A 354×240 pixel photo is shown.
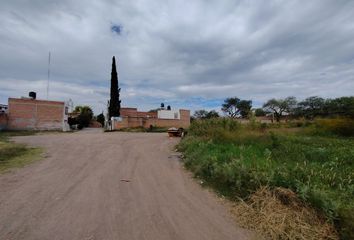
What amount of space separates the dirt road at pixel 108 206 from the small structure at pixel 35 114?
27.5 m

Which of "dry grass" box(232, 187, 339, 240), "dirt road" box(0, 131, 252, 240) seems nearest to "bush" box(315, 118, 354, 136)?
"dirt road" box(0, 131, 252, 240)

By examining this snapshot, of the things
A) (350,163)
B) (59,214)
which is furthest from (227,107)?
(59,214)

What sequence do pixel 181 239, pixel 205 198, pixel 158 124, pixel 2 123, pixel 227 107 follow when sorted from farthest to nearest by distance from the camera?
pixel 227 107, pixel 158 124, pixel 2 123, pixel 205 198, pixel 181 239

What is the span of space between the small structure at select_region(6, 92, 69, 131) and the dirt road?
90.3 feet

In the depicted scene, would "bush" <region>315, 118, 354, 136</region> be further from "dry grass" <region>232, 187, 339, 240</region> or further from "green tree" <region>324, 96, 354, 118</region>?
"green tree" <region>324, 96, 354, 118</region>

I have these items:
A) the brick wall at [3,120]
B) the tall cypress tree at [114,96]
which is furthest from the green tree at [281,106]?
the brick wall at [3,120]

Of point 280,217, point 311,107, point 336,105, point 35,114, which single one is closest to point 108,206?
point 280,217

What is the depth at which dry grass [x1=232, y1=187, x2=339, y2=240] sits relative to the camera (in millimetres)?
4051

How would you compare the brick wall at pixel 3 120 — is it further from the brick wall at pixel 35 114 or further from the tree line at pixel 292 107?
the tree line at pixel 292 107

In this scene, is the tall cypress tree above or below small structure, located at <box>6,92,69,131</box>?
above

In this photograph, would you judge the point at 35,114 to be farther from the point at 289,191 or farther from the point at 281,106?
the point at 281,106

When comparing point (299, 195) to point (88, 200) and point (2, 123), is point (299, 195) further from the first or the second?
point (2, 123)

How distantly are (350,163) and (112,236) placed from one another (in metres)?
7.22

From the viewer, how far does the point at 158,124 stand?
44094mm
